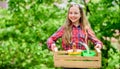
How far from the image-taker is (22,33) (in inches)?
303

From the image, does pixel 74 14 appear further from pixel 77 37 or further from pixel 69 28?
pixel 77 37

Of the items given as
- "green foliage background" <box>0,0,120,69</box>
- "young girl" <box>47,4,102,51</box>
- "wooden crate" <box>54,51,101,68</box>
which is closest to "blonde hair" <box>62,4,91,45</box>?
"young girl" <box>47,4,102,51</box>

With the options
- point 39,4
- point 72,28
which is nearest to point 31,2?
point 39,4

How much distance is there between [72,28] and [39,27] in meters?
2.65

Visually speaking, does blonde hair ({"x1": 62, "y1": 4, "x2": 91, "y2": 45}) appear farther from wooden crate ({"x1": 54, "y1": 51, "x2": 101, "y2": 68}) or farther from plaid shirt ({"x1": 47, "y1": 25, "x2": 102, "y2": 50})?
wooden crate ({"x1": 54, "y1": 51, "x2": 101, "y2": 68})

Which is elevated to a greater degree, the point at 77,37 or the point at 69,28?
the point at 69,28

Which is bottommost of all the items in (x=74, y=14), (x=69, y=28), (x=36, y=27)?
(x=36, y=27)

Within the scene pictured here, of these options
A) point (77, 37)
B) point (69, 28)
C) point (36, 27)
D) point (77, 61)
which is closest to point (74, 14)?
point (69, 28)

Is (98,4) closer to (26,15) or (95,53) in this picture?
(26,15)

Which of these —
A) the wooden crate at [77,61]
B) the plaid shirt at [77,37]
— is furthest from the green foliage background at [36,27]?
the wooden crate at [77,61]

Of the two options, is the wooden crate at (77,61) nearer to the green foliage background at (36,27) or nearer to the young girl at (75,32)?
the young girl at (75,32)

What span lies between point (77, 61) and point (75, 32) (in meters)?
0.41

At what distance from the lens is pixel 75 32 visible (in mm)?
4859

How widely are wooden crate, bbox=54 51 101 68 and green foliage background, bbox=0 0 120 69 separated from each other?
2.50 meters
